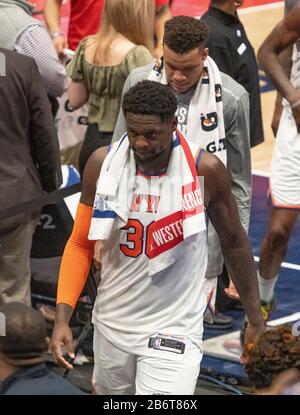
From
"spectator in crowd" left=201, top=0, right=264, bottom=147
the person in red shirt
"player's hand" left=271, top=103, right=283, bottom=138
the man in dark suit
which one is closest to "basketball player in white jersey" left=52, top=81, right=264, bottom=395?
the man in dark suit

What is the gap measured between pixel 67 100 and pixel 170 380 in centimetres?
395

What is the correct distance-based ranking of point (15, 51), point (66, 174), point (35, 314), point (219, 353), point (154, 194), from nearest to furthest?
point (35, 314) → point (154, 194) → point (15, 51) → point (219, 353) → point (66, 174)

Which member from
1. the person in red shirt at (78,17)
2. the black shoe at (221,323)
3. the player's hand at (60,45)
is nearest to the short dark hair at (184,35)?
the black shoe at (221,323)

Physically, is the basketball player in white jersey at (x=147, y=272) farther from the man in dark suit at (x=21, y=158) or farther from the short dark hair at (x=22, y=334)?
the man in dark suit at (x=21, y=158)

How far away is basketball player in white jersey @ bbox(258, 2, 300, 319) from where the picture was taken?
26.4 ft

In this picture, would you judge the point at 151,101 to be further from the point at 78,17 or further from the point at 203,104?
the point at 78,17

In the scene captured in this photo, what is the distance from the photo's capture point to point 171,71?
670cm

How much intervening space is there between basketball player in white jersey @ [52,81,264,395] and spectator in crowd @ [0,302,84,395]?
1.90 feet

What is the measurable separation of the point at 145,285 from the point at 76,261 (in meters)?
0.40

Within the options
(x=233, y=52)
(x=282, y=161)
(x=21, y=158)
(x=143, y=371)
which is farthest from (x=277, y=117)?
(x=143, y=371)

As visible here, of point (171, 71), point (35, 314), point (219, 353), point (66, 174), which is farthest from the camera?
point (66, 174)

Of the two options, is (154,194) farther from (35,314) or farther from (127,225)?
(35,314)

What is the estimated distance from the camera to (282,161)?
27.0ft
